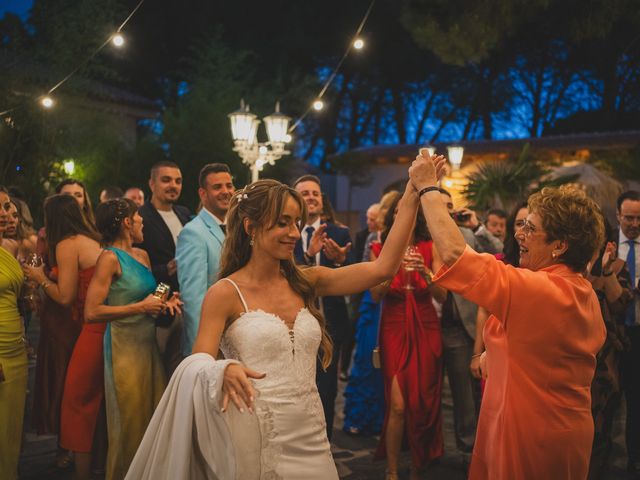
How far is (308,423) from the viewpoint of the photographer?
2.79 metres

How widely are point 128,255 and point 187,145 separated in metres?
16.4

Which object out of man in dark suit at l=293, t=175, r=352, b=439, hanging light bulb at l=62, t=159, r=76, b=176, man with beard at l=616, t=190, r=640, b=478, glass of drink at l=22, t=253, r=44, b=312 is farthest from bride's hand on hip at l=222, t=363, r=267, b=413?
hanging light bulb at l=62, t=159, r=76, b=176

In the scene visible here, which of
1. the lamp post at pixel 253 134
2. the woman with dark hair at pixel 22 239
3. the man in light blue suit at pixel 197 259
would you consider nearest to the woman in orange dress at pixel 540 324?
the man in light blue suit at pixel 197 259

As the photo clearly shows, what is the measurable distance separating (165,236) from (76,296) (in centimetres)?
98

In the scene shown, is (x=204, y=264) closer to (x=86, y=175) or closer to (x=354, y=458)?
(x=354, y=458)

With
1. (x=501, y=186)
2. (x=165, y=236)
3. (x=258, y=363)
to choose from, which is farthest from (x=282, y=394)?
(x=501, y=186)

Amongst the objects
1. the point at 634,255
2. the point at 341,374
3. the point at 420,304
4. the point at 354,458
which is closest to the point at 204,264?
the point at 420,304

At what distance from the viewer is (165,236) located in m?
5.42

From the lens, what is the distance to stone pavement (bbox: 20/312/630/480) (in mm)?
4906

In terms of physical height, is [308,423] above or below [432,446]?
above

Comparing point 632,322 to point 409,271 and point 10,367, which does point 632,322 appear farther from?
point 10,367

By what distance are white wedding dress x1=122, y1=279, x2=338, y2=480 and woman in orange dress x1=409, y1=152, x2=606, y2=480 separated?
0.71 metres

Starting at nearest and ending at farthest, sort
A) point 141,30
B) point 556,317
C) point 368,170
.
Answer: point 556,317, point 368,170, point 141,30

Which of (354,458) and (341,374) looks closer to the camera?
(354,458)
